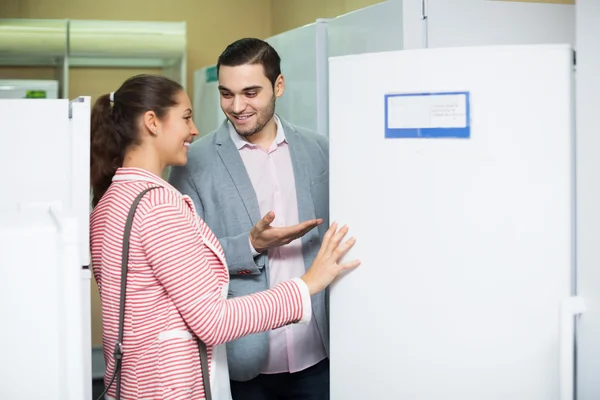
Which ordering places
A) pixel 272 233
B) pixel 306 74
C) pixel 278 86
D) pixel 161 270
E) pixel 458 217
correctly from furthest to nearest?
pixel 306 74 → pixel 278 86 → pixel 272 233 → pixel 458 217 → pixel 161 270

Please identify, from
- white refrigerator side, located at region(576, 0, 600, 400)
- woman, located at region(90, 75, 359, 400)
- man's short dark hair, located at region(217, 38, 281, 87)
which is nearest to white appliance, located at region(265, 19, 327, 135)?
man's short dark hair, located at region(217, 38, 281, 87)

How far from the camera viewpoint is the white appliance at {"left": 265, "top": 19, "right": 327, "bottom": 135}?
2670 millimetres

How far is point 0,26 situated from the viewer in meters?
4.09

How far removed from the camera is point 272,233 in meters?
1.86

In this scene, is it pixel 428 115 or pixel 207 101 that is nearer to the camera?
pixel 428 115

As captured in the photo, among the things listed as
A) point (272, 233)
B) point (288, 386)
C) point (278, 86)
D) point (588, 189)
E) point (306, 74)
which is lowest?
point (288, 386)

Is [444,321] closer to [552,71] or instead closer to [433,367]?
[433,367]

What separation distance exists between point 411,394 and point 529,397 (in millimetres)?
260

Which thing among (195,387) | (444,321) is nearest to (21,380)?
(195,387)

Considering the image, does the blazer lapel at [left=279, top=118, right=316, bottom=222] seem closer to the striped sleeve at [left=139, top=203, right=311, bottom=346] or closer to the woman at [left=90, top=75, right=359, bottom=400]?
the woman at [left=90, top=75, right=359, bottom=400]

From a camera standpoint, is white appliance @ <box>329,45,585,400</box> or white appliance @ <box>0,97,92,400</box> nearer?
white appliance @ <box>0,97,92,400</box>

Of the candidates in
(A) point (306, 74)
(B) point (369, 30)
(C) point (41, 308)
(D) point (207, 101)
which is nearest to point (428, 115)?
(B) point (369, 30)

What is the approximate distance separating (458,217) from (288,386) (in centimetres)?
80

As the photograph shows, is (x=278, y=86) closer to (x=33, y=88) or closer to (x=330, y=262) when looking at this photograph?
(x=330, y=262)
